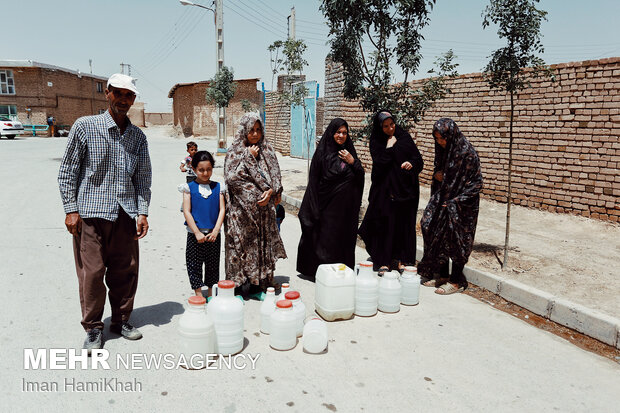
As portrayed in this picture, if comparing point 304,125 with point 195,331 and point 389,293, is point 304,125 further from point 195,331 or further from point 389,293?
point 195,331

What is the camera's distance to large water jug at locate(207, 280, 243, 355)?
296cm

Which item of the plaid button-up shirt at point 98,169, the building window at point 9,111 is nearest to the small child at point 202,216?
the plaid button-up shirt at point 98,169

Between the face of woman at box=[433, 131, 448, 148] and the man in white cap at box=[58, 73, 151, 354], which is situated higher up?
the face of woman at box=[433, 131, 448, 148]

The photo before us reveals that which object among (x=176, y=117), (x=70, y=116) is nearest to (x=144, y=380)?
(x=176, y=117)

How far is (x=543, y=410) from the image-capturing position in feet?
8.18

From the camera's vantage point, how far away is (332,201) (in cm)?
450

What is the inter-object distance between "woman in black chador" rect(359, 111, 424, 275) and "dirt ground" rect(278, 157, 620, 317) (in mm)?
911

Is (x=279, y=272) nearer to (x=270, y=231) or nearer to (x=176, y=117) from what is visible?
(x=270, y=231)

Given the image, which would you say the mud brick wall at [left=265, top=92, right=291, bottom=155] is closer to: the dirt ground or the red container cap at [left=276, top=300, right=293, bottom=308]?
the dirt ground

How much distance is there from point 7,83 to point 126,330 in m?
38.5

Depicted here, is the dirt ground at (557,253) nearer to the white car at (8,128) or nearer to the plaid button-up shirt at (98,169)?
the plaid button-up shirt at (98,169)

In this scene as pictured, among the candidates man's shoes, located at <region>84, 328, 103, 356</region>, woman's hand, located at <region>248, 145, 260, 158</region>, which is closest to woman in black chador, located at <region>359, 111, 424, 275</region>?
woman's hand, located at <region>248, 145, 260, 158</region>

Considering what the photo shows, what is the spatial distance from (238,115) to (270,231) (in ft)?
94.7

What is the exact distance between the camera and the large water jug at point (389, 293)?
150 inches
